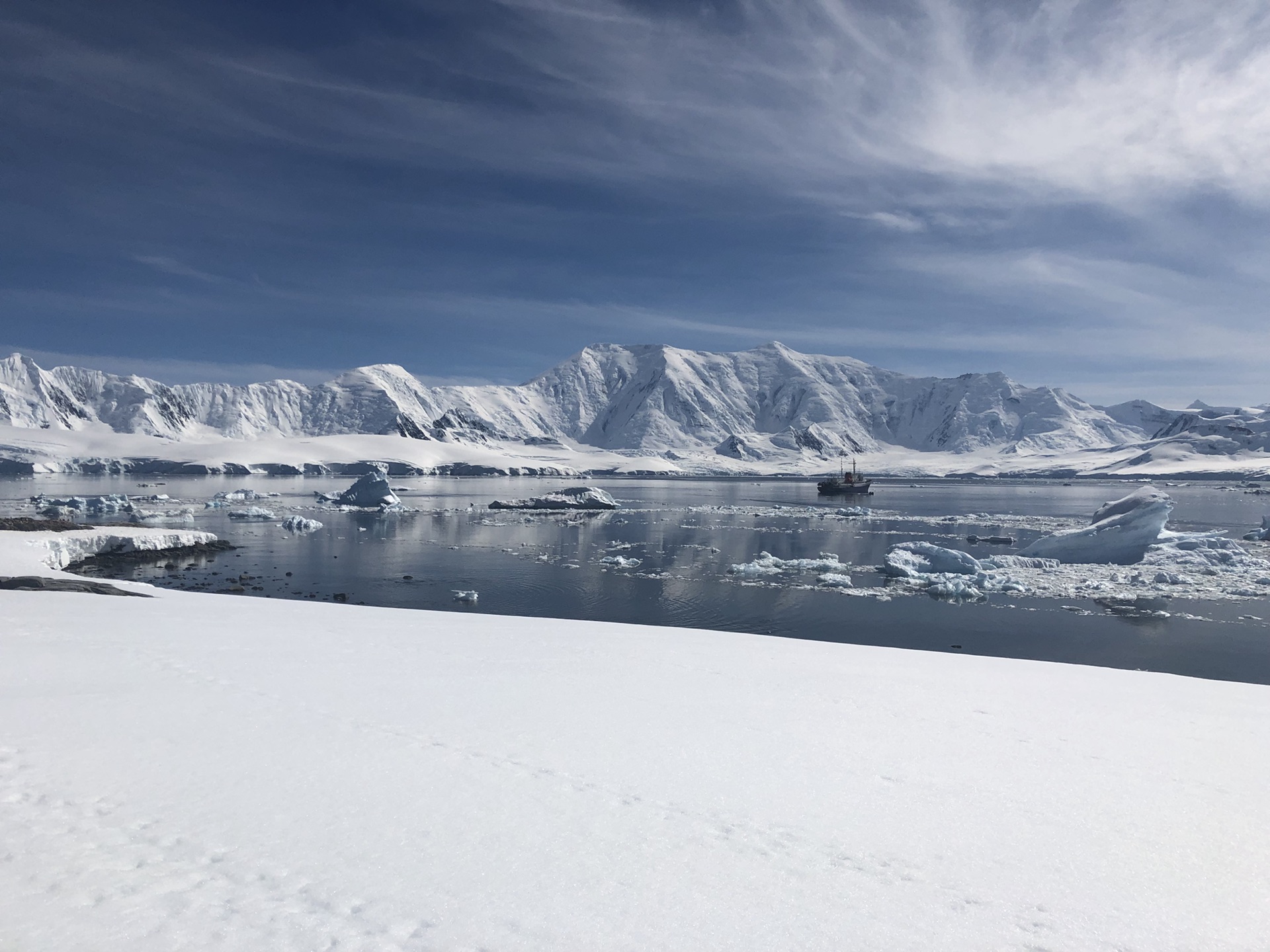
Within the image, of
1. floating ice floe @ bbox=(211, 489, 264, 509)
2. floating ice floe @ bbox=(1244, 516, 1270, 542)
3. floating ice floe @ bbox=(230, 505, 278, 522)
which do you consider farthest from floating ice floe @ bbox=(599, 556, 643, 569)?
floating ice floe @ bbox=(211, 489, 264, 509)

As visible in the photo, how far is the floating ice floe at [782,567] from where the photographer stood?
2855cm

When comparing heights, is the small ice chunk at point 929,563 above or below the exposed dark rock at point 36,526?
below

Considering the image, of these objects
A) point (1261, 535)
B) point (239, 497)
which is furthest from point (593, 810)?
point (239, 497)

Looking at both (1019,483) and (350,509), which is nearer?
(350,509)

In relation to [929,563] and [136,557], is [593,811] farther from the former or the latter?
[136,557]

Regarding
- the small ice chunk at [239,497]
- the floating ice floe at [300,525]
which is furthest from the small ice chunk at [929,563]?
the small ice chunk at [239,497]

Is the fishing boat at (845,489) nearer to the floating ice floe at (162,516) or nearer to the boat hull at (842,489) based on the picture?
the boat hull at (842,489)

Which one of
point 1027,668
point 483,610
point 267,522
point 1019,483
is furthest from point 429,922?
point 1019,483

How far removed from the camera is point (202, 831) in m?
4.80

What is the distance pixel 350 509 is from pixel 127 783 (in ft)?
199

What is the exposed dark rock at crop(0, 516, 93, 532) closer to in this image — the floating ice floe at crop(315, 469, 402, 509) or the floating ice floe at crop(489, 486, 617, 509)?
the floating ice floe at crop(315, 469, 402, 509)

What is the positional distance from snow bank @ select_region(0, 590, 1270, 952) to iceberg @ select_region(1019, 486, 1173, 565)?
24.7 meters

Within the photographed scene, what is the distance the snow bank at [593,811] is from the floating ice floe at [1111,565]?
16321 mm

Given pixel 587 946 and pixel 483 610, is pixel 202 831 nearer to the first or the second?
pixel 587 946
